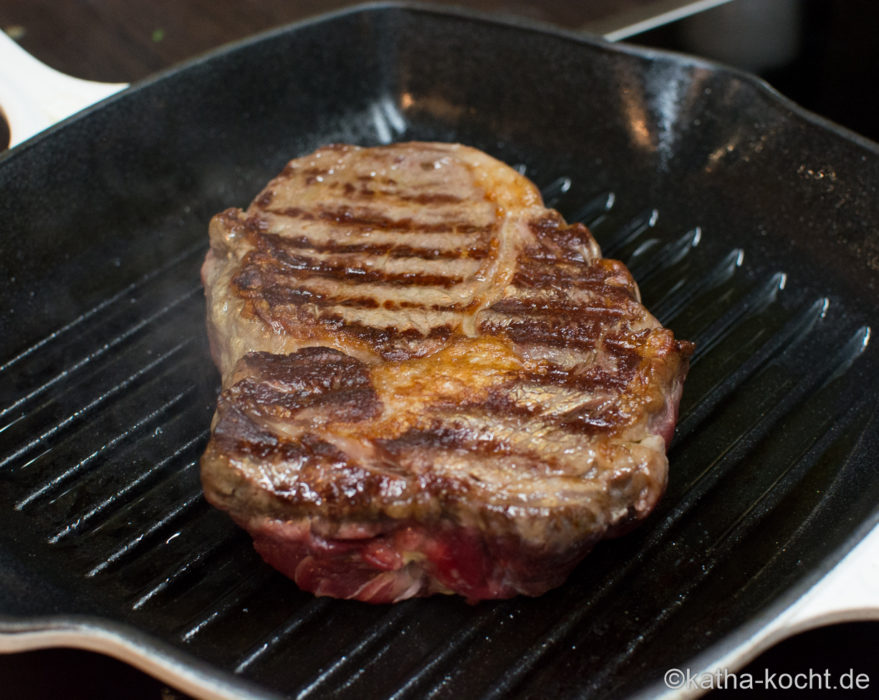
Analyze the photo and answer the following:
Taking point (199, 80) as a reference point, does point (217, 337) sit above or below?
below

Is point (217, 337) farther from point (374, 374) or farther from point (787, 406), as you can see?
point (787, 406)

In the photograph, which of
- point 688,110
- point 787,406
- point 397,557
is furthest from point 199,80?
point 787,406

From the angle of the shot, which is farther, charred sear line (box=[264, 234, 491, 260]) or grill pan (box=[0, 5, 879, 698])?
charred sear line (box=[264, 234, 491, 260])

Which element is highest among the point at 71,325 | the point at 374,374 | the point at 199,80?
the point at 199,80

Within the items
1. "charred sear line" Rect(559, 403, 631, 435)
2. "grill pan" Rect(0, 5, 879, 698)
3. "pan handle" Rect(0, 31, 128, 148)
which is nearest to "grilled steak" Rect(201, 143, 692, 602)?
"charred sear line" Rect(559, 403, 631, 435)

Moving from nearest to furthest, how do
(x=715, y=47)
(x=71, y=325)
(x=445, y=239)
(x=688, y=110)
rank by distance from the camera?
(x=445, y=239) < (x=71, y=325) < (x=688, y=110) < (x=715, y=47)

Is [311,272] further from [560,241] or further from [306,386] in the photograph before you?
[560,241]

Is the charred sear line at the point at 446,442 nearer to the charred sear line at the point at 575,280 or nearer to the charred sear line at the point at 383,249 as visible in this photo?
the charred sear line at the point at 575,280

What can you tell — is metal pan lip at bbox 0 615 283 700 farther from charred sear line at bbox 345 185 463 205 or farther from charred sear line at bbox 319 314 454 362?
charred sear line at bbox 345 185 463 205
